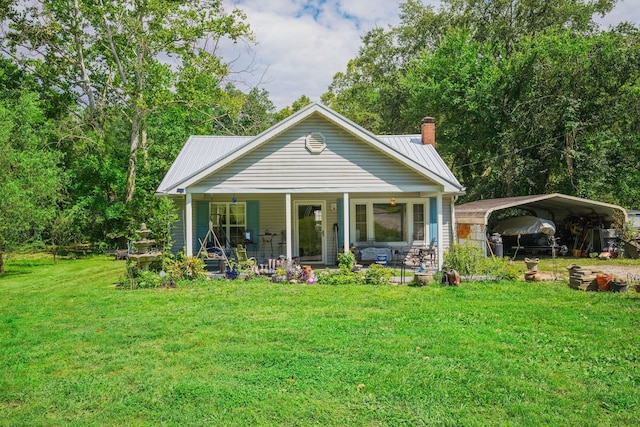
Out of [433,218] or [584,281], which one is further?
[433,218]

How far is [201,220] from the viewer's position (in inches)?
568

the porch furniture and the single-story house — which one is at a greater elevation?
the single-story house

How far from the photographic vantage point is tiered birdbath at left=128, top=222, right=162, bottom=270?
35.9 feet

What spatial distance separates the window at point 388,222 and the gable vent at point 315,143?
3102 mm

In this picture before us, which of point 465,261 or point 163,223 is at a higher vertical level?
point 163,223

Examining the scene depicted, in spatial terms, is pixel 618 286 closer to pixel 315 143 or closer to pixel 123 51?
pixel 315 143

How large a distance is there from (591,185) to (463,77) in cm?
824

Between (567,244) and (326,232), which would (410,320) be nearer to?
(326,232)

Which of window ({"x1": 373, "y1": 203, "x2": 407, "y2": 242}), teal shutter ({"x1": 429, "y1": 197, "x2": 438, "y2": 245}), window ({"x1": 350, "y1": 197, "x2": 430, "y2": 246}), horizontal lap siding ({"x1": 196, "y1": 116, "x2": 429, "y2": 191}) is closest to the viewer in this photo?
horizontal lap siding ({"x1": 196, "y1": 116, "x2": 429, "y2": 191})

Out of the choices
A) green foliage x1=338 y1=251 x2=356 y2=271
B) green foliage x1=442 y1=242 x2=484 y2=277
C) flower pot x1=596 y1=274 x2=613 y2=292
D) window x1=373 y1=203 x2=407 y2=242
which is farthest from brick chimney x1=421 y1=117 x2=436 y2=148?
flower pot x1=596 y1=274 x2=613 y2=292

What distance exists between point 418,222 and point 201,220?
696 centimetres

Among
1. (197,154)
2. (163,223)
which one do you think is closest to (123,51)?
(197,154)

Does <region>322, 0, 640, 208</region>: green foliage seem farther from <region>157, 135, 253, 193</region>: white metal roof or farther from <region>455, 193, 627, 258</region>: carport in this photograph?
<region>157, 135, 253, 193</region>: white metal roof

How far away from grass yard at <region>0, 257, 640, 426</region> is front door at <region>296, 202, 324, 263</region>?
595 cm
